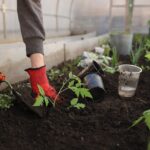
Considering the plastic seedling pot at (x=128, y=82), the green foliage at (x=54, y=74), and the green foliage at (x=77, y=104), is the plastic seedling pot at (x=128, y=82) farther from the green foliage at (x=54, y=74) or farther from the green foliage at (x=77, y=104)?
the green foliage at (x=54, y=74)

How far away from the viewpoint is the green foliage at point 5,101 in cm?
160

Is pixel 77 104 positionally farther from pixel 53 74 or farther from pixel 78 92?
pixel 53 74

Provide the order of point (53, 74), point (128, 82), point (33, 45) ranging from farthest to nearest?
point (53, 74), point (128, 82), point (33, 45)

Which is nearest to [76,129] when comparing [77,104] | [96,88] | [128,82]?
[77,104]

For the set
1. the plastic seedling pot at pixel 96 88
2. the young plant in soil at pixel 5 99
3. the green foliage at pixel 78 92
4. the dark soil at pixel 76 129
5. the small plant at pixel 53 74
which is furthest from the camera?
the small plant at pixel 53 74

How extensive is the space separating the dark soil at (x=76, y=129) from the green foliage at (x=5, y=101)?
0.14ft

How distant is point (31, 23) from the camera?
1614 mm

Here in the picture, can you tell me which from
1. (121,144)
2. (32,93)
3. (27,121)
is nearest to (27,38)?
(32,93)

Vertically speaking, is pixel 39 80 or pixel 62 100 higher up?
pixel 39 80

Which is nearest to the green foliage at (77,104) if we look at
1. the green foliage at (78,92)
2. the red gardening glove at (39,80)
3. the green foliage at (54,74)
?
the green foliage at (78,92)

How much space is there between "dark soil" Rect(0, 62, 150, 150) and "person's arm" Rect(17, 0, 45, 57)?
0.37 meters

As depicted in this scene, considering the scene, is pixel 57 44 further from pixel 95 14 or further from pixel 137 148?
pixel 95 14

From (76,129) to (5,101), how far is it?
1.65 ft

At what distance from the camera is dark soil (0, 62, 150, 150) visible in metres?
1.27
